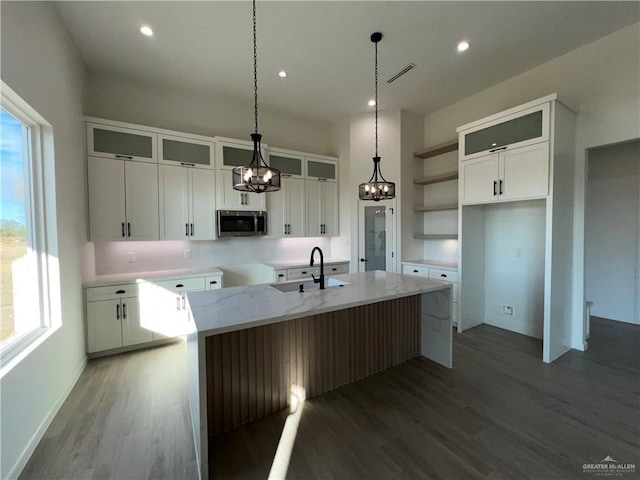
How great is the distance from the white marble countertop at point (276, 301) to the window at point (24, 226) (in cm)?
112

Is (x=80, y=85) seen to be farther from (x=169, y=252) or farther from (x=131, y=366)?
(x=131, y=366)

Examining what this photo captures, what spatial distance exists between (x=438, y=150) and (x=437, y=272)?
6.16 feet

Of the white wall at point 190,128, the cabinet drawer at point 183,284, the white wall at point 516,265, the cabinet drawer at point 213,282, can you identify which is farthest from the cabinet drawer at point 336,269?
the white wall at point 516,265

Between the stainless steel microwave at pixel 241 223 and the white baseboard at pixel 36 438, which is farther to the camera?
the stainless steel microwave at pixel 241 223

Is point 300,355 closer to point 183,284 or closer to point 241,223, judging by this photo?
point 183,284

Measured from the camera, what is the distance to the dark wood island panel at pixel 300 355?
197 centimetres

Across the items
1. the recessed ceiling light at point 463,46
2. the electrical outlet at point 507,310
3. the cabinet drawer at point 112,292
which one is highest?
the recessed ceiling light at point 463,46

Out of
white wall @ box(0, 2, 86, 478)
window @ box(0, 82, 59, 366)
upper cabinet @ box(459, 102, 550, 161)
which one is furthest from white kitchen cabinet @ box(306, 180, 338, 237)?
window @ box(0, 82, 59, 366)

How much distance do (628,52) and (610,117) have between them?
609 mm

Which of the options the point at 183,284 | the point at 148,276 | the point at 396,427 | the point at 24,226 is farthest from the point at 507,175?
the point at 24,226

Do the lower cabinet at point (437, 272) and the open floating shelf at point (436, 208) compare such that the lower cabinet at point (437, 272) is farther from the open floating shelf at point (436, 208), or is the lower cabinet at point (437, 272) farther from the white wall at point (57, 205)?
the white wall at point (57, 205)

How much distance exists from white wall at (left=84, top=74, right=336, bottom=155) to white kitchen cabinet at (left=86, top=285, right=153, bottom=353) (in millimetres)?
2257

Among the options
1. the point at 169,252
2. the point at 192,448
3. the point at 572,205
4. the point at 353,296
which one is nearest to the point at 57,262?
the point at 169,252

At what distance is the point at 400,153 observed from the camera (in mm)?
4277
